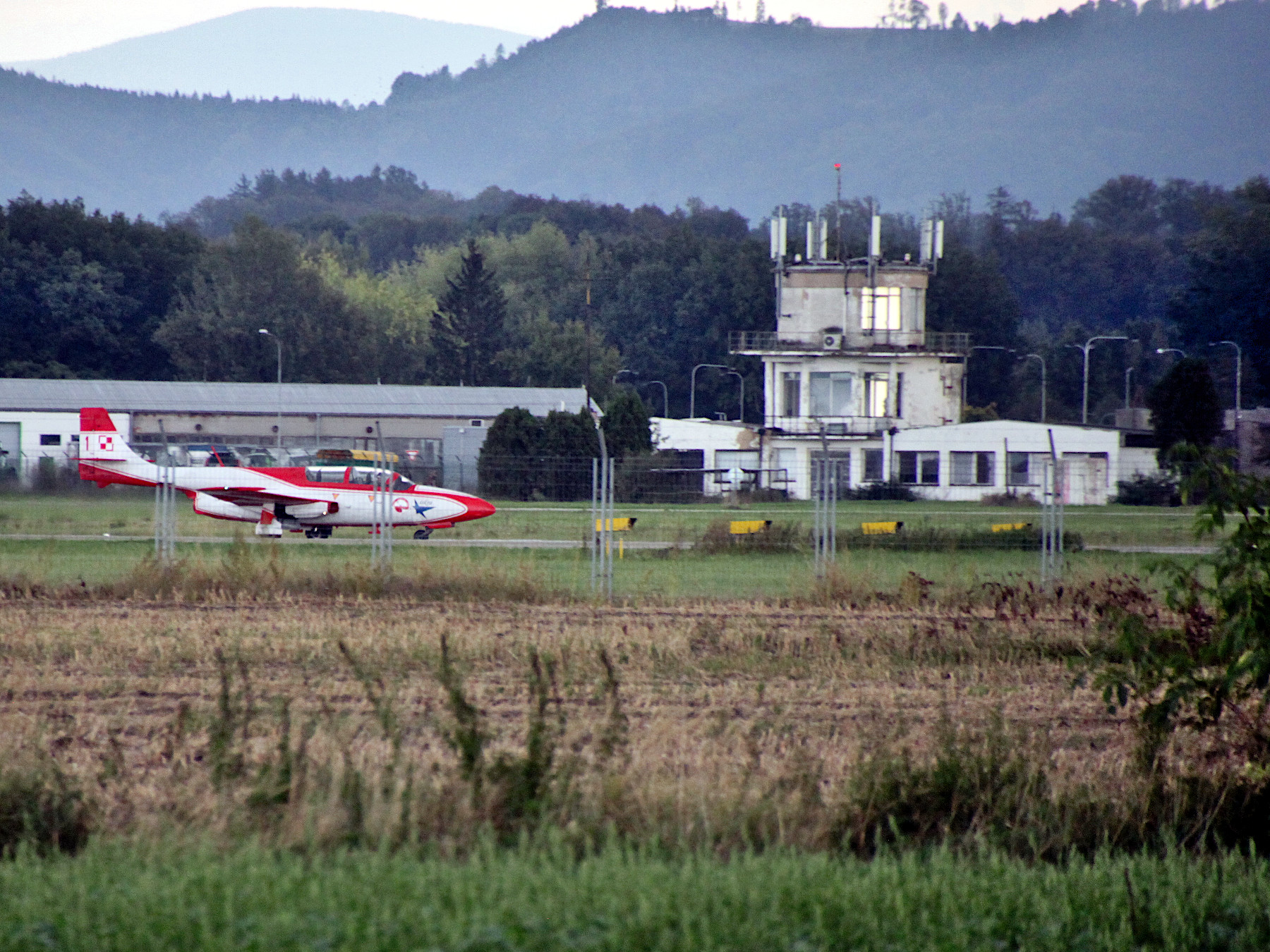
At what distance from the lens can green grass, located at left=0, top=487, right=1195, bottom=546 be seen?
79.2ft

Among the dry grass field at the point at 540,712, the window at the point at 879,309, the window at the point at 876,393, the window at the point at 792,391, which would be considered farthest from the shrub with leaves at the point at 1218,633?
the window at the point at 879,309

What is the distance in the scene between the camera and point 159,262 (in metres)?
94.6

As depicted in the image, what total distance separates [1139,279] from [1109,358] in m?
43.9

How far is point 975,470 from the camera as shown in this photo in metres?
54.0

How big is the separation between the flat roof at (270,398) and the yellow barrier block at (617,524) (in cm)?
3977

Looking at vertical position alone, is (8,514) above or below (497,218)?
below

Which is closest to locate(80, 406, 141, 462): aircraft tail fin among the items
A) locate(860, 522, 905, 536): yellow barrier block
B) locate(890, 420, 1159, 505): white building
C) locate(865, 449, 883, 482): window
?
locate(860, 522, 905, 536): yellow barrier block

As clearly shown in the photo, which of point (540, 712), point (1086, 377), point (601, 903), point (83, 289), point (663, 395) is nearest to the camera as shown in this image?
point (601, 903)

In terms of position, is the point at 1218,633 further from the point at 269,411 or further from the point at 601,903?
the point at 269,411

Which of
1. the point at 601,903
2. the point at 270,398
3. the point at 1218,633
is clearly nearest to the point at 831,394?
the point at 270,398

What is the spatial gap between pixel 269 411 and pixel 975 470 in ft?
116

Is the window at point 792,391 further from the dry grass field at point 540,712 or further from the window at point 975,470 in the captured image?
the dry grass field at point 540,712

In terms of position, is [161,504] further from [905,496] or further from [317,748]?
[905,496]

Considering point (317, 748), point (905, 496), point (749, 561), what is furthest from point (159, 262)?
point (317, 748)
